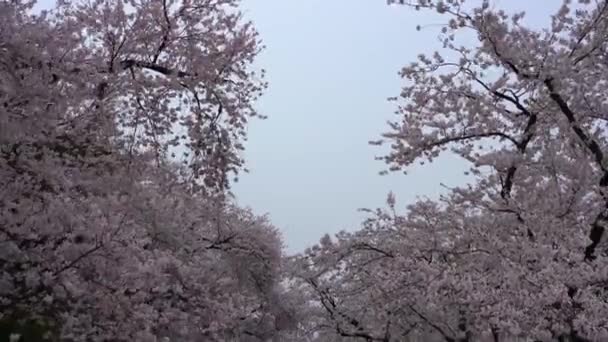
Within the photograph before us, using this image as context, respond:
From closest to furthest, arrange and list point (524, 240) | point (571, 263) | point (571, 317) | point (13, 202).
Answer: point (13, 202) < point (571, 317) < point (571, 263) < point (524, 240)

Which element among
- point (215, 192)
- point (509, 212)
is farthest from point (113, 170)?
point (509, 212)

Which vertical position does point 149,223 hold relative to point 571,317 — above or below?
above

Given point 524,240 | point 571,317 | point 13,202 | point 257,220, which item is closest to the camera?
point 13,202

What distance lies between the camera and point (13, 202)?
168 inches

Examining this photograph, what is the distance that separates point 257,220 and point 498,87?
25.8ft

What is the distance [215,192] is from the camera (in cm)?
784

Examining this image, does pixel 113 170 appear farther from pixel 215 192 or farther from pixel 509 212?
pixel 509 212

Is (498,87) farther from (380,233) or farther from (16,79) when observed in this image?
(16,79)

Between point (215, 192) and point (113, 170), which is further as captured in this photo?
point (215, 192)

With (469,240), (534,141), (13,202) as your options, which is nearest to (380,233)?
(469,240)

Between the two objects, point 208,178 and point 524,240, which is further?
point 208,178

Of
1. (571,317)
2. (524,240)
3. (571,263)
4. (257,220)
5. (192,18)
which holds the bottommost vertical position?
(571,317)

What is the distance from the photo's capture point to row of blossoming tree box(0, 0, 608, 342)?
414cm

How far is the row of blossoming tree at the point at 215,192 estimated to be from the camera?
414 cm
